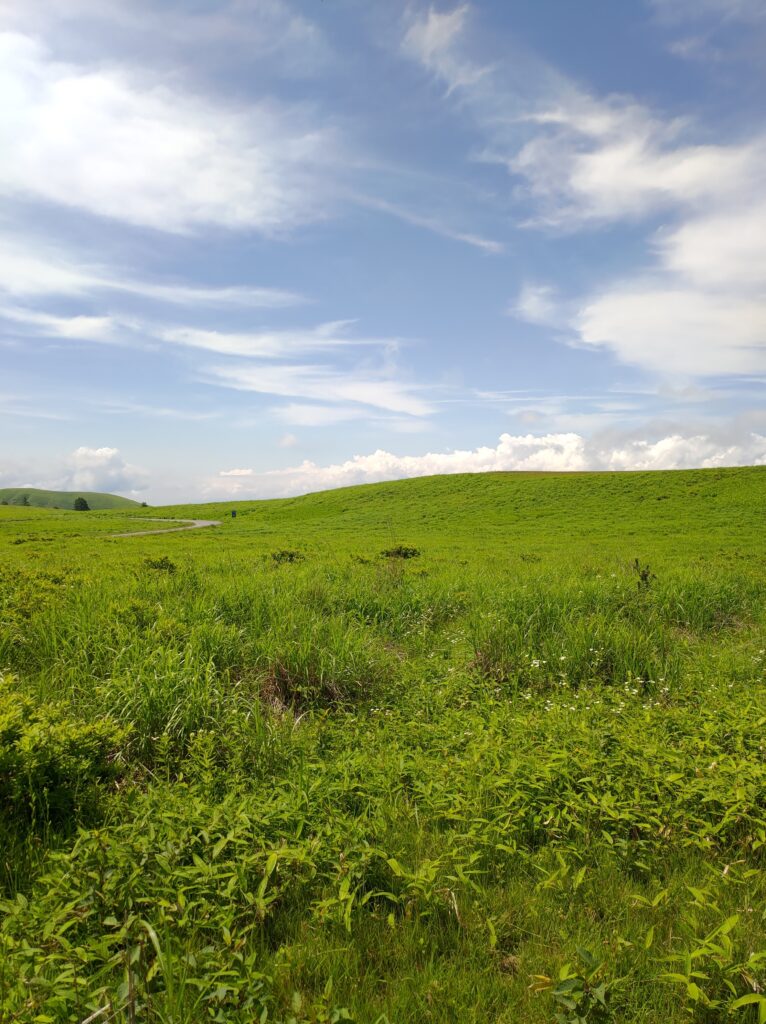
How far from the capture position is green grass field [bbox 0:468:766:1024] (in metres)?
2.86

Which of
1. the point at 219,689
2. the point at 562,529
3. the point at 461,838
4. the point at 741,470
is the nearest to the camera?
the point at 461,838

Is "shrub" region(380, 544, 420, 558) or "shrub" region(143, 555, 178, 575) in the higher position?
"shrub" region(143, 555, 178, 575)

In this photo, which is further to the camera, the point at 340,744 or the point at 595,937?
the point at 340,744

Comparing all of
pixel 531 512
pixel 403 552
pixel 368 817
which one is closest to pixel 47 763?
pixel 368 817

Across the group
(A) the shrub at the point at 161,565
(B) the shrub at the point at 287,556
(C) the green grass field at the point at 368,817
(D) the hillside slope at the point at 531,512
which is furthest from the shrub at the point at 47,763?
(D) the hillside slope at the point at 531,512

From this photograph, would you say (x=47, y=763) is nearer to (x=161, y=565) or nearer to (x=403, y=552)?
(x=161, y=565)

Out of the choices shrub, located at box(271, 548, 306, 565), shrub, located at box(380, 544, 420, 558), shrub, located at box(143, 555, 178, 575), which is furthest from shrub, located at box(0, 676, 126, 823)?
shrub, located at box(380, 544, 420, 558)

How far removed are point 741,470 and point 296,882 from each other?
2909 inches

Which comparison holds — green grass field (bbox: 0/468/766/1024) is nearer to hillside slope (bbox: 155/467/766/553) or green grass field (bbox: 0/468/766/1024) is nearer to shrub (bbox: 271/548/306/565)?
shrub (bbox: 271/548/306/565)

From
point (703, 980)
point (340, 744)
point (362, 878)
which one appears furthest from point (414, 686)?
point (703, 980)

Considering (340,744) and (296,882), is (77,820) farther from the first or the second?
(340,744)

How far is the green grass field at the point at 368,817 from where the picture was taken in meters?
2.86

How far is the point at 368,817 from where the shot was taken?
4359 millimetres

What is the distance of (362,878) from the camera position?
3.61m
